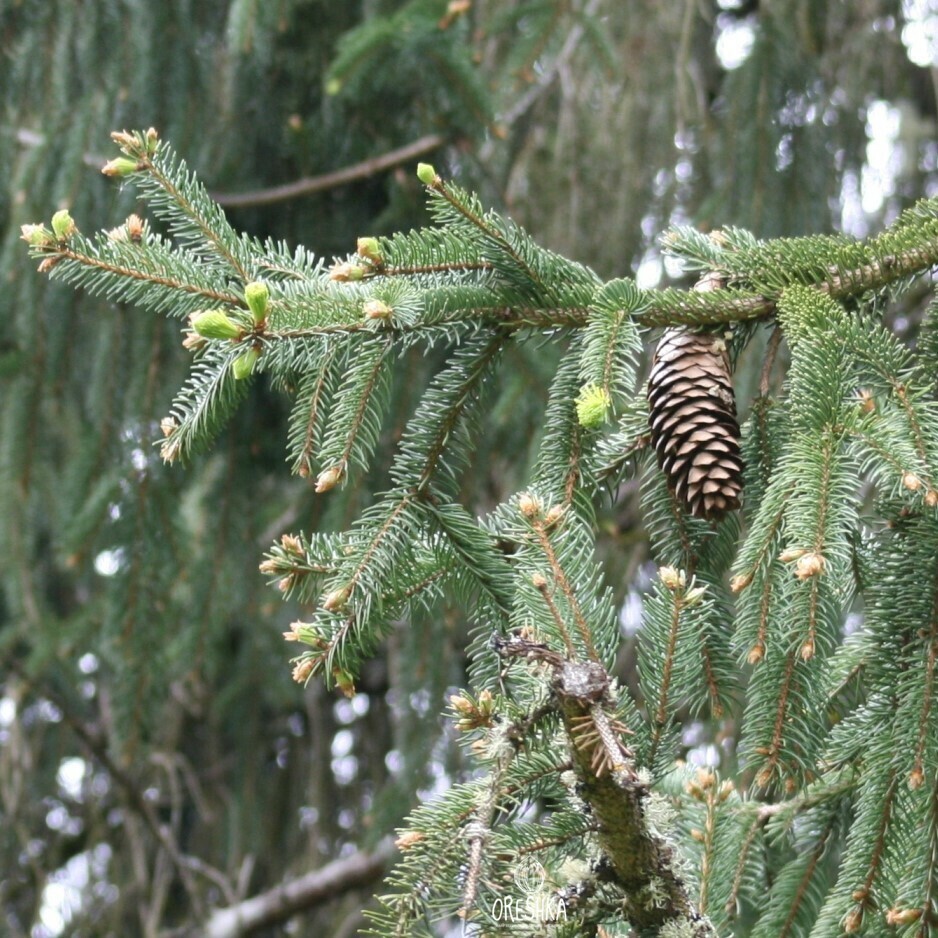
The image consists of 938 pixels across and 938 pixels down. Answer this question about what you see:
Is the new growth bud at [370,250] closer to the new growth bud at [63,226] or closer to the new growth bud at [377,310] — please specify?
the new growth bud at [377,310]

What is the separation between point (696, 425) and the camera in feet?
3.30

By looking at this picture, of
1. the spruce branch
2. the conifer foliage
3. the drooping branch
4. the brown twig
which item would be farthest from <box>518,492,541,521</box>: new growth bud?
the drooping branch

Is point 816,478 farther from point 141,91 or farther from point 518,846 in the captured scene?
point 141,91

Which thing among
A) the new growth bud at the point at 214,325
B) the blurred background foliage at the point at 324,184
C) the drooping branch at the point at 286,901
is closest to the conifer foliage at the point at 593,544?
the new growth bud at the point at 214,325

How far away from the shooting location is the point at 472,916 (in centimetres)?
73

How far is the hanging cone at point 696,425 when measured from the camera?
0.99m

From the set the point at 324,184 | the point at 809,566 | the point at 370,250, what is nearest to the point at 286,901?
the point at 324,184

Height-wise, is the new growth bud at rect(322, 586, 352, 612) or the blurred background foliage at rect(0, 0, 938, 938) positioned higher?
the blurred background foliage at rect(0, 0, 938, 938)

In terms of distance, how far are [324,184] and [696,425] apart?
156 centimetres

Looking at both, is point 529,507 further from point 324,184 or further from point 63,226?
point 324,184

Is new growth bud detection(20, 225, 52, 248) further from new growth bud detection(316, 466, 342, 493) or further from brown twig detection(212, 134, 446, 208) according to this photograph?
brown twig detection(212, 134, 446, 208)

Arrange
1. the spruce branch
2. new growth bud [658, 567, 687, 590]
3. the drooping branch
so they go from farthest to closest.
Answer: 1. the drooping branch
2. new growth bud [658, 567, 687, 590]
3. the spruce branch

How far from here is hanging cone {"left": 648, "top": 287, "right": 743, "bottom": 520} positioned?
0.99 meters

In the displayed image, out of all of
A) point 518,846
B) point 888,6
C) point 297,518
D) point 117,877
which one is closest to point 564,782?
point 518,846
